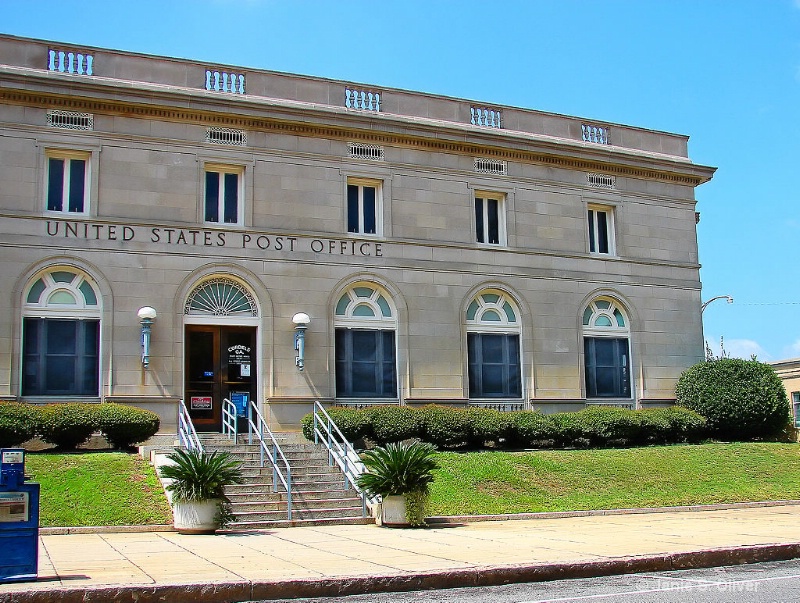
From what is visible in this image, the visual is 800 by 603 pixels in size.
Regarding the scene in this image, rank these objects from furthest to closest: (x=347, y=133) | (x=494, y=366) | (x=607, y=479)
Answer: (x=494, y=366) < (x=347, y=133) < (x=607, y=479)

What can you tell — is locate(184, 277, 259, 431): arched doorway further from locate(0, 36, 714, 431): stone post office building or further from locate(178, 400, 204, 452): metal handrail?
locate(178, 400, 204, 452): metal handrail

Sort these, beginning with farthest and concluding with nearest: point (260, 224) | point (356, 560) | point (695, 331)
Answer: point (695, 331) < point (260, 224) < point (356, 560)

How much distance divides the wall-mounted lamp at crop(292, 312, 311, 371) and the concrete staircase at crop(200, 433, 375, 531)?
3.87m

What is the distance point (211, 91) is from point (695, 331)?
17373mm

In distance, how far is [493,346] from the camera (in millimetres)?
28828

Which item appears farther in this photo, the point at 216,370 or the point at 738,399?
the point at 738,399

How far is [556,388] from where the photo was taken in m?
29.3

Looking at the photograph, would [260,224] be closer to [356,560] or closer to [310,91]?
[310,91]

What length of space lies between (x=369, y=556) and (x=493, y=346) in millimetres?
15829

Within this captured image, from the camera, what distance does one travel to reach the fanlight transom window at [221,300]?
2556 cm

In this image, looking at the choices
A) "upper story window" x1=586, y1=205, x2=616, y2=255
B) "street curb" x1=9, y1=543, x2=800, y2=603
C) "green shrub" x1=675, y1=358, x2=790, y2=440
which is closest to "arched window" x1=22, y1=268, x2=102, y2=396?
"street curb" x1=9, y1=543, x2=800, y2=603

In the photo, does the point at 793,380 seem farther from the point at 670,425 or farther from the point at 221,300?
the point at 221,300

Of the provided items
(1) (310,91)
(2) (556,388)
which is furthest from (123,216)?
(2) (556,388)

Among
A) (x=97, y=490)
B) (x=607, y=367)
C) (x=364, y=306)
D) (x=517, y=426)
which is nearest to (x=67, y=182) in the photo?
(x=364, y=306)
